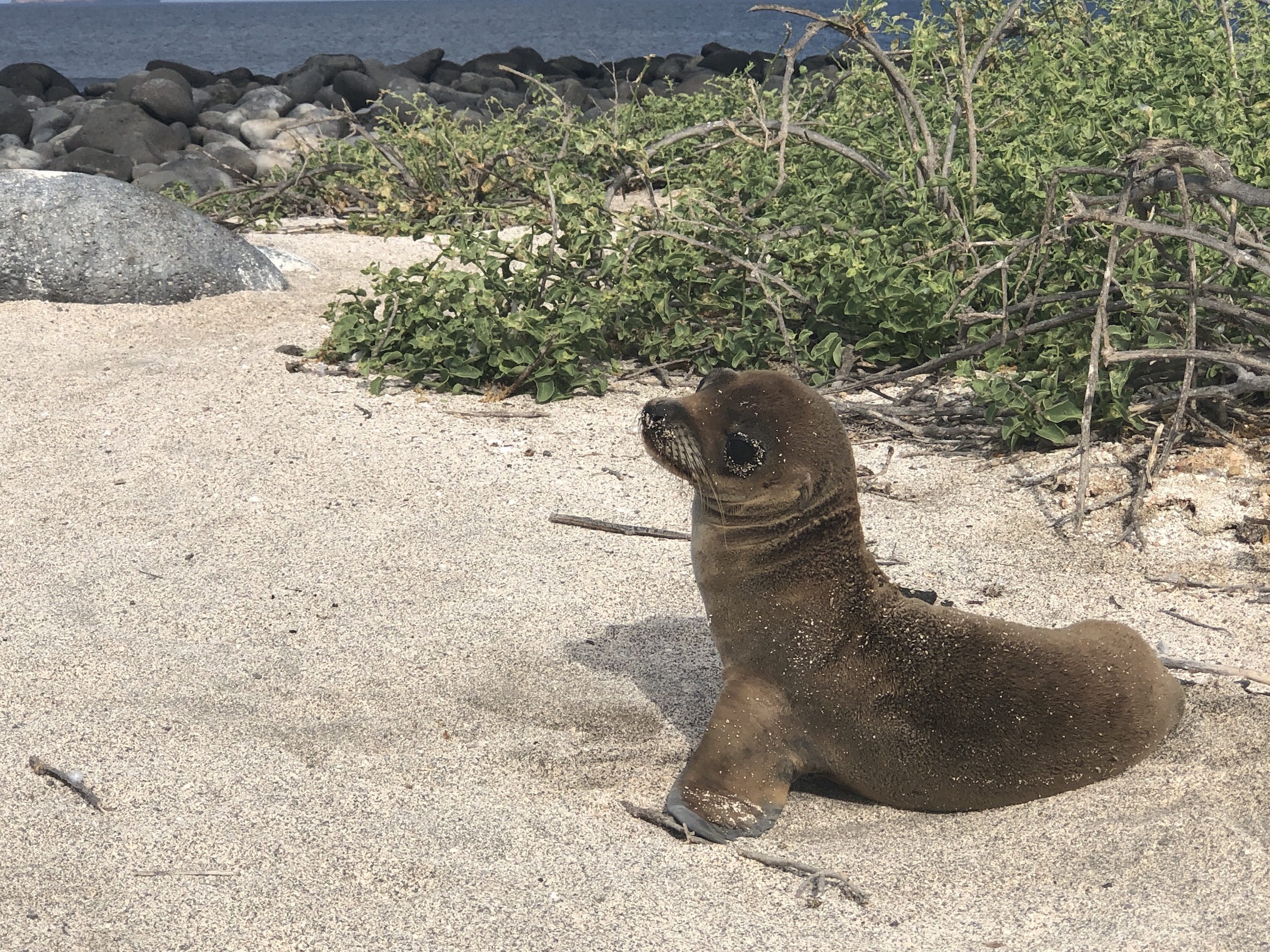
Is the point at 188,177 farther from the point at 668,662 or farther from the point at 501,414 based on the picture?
the point at 668,662

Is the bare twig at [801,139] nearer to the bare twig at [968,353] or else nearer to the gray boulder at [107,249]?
the bare twig at [968,353]

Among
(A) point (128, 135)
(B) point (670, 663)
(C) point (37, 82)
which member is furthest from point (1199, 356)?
(C) point (37, 82)

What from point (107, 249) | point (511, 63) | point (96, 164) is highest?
point (107, 249)

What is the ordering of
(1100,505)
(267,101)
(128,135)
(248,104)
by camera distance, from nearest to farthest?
1. (1100,505)
2. (128,135)
3. (248,104)
4. (267,101)

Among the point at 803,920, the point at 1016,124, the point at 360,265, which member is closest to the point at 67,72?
the point at 360,265

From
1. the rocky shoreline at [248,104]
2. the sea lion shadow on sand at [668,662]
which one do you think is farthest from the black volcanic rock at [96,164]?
the sea lion shadow on sand at [668,662]

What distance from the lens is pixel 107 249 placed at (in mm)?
8344

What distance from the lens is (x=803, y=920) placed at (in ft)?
9.36

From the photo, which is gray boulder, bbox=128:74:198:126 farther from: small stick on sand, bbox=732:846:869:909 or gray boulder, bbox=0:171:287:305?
small stick on sand, bbox=732:846:869:909

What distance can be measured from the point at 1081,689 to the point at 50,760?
2.64 m

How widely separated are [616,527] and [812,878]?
2334 mm

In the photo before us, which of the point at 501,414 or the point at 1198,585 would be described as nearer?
the point at 1198,585

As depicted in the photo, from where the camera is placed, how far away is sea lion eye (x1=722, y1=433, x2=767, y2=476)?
336 cm

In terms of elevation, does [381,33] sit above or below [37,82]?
below
